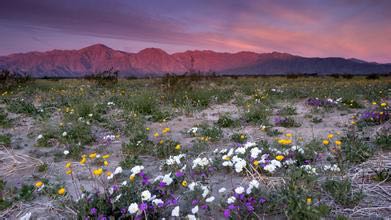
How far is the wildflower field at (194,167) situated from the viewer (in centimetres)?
206

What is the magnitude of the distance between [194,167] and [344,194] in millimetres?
1472

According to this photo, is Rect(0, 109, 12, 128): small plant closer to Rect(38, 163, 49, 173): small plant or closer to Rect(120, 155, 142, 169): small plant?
Rect(38, 163, 49, 173): small plant

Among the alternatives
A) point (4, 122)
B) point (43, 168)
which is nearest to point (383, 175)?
point (43, 168)

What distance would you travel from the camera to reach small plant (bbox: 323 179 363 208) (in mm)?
2061

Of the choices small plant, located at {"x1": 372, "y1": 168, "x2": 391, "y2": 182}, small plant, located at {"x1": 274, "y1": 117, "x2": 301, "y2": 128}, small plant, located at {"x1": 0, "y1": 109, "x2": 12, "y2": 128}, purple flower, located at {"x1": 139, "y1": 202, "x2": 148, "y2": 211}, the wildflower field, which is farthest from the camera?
small plant, located at {"x1": 0, "y1": 109, "x2": 12, "y2": 128}

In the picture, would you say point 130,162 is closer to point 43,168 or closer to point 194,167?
point 194,167

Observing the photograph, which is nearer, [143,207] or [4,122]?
[143,207]

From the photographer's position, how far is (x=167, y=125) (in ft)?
17.4

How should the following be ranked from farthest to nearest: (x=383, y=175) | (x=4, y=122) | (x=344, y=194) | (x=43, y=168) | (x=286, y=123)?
(x=4, y=122) < (x=286, y=123) < (x=43, y=168) < (x=383, y=175) < (x=344, y=194)

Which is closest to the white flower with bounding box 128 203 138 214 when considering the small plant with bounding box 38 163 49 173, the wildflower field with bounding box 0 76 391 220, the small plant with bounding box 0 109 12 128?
the wildflower field with bounding box 0 76 391 220

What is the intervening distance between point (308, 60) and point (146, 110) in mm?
154154

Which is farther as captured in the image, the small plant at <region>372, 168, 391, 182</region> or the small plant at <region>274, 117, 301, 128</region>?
the small plant at <region>274, 117, 301, 128</region>

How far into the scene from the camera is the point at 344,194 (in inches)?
81.7

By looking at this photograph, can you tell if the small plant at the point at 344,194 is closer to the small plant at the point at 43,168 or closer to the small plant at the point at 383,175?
the small plant at the point at 383,175
